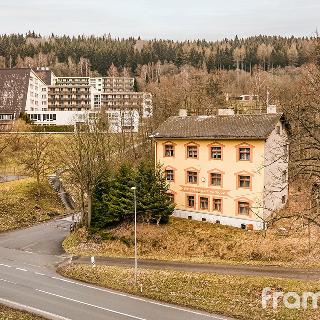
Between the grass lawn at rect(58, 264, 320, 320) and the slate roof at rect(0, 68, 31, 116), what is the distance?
77.4 m

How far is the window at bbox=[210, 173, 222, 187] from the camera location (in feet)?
153

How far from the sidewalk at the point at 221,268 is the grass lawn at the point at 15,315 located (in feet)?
34.8

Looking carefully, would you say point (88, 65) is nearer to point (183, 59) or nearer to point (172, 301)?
point (183, 59)

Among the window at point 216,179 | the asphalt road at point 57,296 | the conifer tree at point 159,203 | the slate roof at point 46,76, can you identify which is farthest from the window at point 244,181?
the slate roof at point 46,76

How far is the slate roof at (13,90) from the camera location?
344 feet

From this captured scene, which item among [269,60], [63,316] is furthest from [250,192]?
[269,60]

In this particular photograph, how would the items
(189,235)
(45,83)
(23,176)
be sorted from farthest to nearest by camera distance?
(45,83), (23,176), (189,235)

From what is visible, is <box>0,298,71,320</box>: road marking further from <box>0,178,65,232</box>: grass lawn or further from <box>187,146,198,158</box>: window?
<box>187,146,198,158</box>: window

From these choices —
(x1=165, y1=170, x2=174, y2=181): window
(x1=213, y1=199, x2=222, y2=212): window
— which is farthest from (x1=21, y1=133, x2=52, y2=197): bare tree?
(x1=213, y1=199, x2=222, y2=212): window

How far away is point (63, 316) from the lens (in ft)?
86.3

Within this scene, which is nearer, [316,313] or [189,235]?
[316,313]

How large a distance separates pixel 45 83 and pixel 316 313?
113m

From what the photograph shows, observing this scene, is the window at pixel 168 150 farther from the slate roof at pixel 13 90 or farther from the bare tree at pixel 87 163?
the slate roof at pixel 13 90

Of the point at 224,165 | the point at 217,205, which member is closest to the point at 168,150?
the point at 224,165
